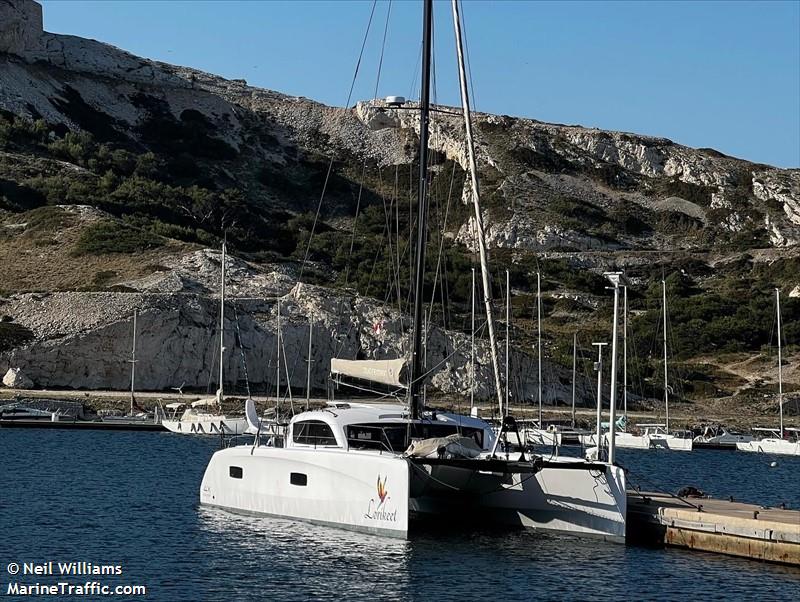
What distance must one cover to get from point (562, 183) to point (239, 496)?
103776 mm

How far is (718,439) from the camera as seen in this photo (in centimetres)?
5825

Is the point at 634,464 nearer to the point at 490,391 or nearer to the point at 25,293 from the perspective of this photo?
the point at 490,391

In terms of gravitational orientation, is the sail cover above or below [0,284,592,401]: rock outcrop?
below

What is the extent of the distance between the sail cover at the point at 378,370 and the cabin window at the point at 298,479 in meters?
2.53

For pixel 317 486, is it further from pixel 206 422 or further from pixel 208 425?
pixel 206 422

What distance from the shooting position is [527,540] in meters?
24.8

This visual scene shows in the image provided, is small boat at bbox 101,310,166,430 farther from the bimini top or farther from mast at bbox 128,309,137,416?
the bimini top

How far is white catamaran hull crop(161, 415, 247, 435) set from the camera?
52406 millimetres

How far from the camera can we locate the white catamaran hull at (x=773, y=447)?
5641cm

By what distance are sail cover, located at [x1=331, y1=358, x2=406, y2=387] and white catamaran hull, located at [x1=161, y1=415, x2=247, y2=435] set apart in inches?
981

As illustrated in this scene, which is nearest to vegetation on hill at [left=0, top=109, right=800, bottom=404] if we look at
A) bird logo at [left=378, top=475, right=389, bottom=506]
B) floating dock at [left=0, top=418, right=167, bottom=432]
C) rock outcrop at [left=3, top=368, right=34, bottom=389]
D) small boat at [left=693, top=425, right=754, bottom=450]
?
rock outcrop at [left=3, top=368, right=34, bottom=389]

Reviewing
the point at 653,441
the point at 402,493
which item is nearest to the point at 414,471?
the point at 402,493

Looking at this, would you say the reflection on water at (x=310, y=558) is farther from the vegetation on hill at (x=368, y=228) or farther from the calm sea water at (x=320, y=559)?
the vegetation on hill at (x=368, y=228)

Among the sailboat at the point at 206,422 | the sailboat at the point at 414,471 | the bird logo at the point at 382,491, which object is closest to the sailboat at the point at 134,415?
A: the sailboat at the point at 206,422
